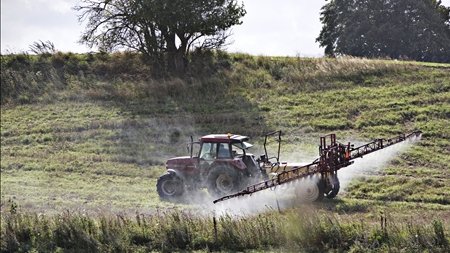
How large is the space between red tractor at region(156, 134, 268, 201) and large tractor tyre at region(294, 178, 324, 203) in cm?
128

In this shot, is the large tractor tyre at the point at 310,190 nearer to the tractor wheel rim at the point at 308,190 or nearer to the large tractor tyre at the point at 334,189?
the tractor wheel rim at the point at 308,190

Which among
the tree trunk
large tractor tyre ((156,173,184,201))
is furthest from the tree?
large tractor tyre ((156,173,184,201))

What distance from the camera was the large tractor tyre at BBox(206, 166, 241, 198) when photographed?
1783 cm

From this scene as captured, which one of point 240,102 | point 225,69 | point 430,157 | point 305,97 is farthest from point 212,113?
point 430,157

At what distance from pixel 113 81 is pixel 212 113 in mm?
9943

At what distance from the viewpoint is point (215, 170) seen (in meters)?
18.0

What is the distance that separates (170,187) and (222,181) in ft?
6.69

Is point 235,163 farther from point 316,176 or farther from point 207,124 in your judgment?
point 207,124

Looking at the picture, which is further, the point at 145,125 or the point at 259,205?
the point at 145,125

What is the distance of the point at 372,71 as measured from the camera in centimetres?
3441

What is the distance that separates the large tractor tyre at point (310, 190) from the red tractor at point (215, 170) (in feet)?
4.21

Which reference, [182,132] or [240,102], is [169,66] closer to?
[240,102]

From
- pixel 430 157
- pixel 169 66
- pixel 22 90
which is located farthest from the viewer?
pixel 169 66

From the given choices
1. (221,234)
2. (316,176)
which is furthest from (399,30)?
(221,234)
